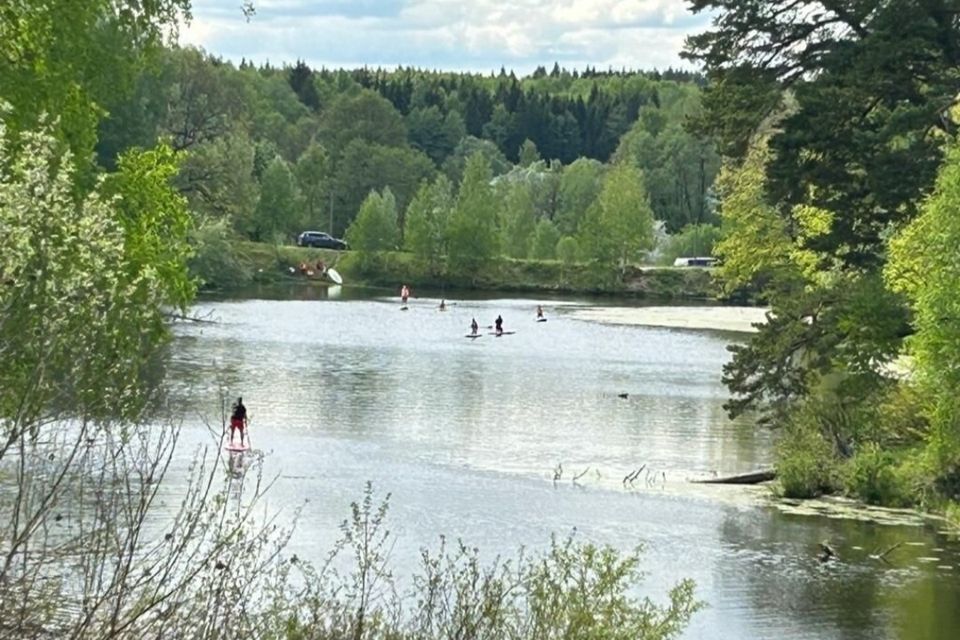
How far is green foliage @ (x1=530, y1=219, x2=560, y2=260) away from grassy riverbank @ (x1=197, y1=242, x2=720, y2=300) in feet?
10.5

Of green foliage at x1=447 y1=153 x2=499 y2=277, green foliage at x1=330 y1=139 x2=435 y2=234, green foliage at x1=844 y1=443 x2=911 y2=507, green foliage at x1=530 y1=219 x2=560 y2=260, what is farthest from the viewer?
green foliage at x1=330 y1=139 x2=435 y2=234

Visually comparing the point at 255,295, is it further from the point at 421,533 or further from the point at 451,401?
the point at 421,533

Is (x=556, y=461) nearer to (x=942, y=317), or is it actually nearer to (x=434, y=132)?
(x=942, y=317)

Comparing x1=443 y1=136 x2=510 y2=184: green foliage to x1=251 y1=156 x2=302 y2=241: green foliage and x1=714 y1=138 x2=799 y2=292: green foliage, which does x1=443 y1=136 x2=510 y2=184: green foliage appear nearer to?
x1=251 y1=156 x2=302 y2=241: green foliage

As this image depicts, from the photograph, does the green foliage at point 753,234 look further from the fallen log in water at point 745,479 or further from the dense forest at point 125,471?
the fallen log in water at point 745,479

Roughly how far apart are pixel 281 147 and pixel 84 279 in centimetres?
13457

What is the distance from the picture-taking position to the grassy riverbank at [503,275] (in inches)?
4304

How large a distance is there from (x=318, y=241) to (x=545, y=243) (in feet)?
55.2

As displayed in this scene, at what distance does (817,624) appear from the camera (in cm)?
2058

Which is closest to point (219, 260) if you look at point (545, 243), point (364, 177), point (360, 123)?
point (545, 243)

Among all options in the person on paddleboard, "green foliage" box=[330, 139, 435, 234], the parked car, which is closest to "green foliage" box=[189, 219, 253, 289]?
"green foliage" box=[330, 139, 435, 234]

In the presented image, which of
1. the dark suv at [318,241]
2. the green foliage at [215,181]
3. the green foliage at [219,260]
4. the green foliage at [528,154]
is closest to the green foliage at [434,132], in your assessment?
the green foliage at [528,154]

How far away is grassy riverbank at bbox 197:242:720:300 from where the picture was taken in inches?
4304

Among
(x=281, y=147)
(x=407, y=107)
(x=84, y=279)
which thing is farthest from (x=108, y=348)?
(x=407, y=107)
